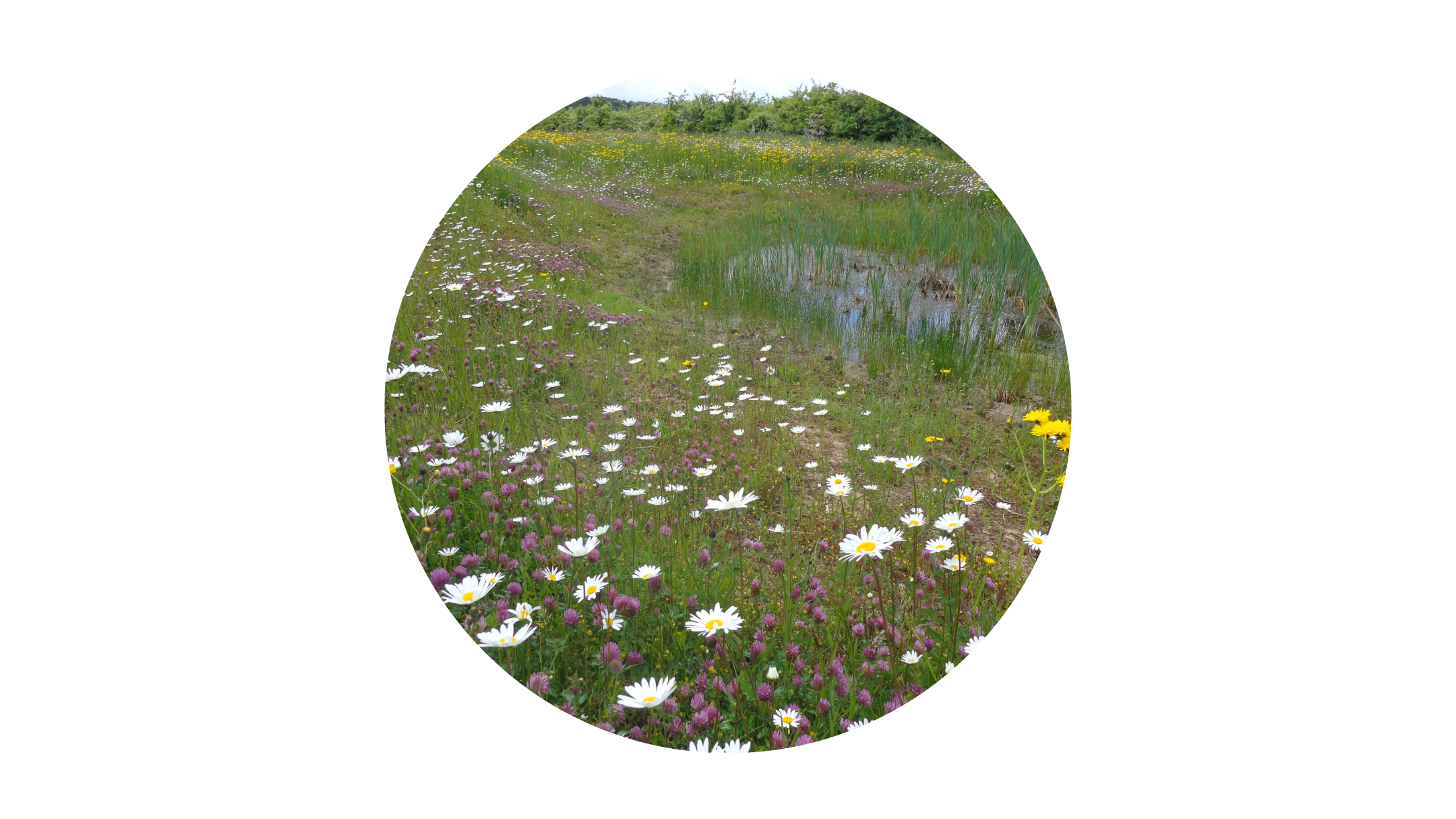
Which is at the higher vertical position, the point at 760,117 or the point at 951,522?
the point at 760,117

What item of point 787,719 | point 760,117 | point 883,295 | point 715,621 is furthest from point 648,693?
point 760,117

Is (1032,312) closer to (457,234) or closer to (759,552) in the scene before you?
(759,552)

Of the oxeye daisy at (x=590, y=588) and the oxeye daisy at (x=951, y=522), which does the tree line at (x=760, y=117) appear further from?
the oxeye daisy at (x=590, y=588)

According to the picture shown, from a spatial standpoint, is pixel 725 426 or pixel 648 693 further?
pixel 725 426

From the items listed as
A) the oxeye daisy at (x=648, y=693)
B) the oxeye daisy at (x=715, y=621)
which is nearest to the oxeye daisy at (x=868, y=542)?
the oxeye daisy at (x=715, y=621)

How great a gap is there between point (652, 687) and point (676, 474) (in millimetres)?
673

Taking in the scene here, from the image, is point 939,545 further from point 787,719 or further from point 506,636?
point 506,636

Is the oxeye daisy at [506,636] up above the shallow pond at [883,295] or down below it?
below

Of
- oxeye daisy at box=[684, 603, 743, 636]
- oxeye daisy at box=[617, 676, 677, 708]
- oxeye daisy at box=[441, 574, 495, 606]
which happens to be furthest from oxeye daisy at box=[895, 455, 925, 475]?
oxeye daisy at box=[441, 574, 495, 606]

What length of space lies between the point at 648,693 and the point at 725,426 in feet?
2.97

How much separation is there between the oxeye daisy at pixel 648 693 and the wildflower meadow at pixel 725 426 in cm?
1

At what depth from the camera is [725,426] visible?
7.89ft

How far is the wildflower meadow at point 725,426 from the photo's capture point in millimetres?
2094

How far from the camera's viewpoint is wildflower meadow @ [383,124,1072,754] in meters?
2.09
